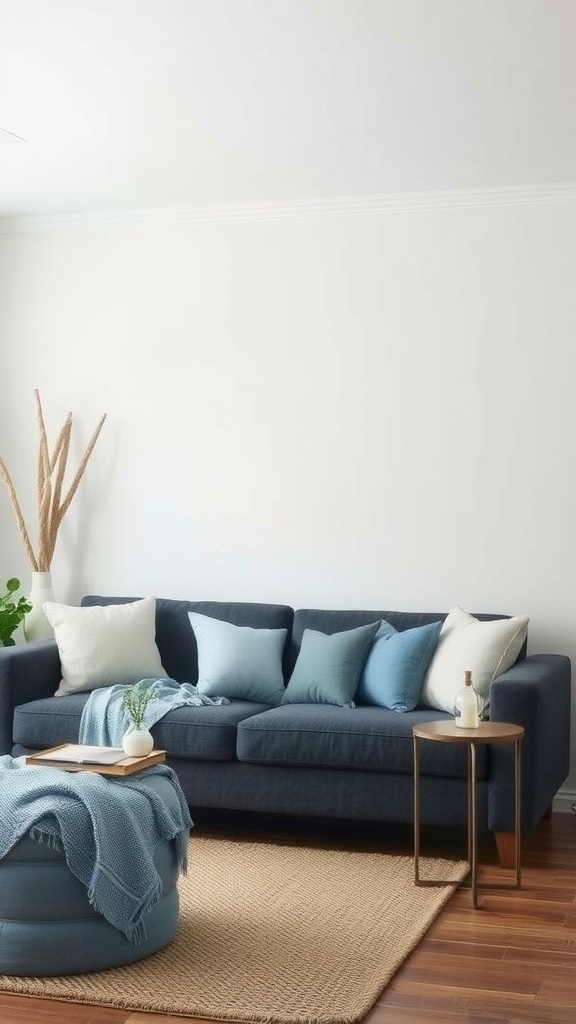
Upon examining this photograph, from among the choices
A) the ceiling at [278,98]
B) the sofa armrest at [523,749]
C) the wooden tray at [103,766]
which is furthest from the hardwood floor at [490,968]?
the ceiling at [278,98]

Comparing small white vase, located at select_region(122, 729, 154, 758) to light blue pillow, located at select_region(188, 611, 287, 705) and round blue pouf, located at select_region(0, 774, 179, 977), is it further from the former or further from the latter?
light blue pillow, located at select_region(188, 611, 287, 705)

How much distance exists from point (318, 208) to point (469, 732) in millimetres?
2866

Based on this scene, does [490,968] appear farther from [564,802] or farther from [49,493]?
[49,493]

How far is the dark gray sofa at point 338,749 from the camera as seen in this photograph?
4535mm

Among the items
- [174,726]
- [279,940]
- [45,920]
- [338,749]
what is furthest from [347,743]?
[45,920]

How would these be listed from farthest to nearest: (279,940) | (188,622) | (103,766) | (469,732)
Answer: (188,622) → (469,732) → (103,766) → (279,940)

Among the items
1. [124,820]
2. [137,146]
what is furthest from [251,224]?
[124,820]

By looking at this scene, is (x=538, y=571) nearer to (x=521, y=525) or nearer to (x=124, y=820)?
(x=521, y=525)

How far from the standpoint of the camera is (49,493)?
6.19 m

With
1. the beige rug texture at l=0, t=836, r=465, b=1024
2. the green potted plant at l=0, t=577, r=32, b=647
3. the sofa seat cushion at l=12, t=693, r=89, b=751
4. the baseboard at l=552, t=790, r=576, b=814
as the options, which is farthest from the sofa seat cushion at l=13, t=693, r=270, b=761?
the baseboard at l=552, t=790, r=576, b=814

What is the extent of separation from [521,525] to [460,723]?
1.56 metres

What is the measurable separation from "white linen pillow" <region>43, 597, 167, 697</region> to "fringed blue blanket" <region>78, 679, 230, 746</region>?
15 cm

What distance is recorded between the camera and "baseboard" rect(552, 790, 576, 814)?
5539mm

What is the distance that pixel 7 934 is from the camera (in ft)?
11.2
